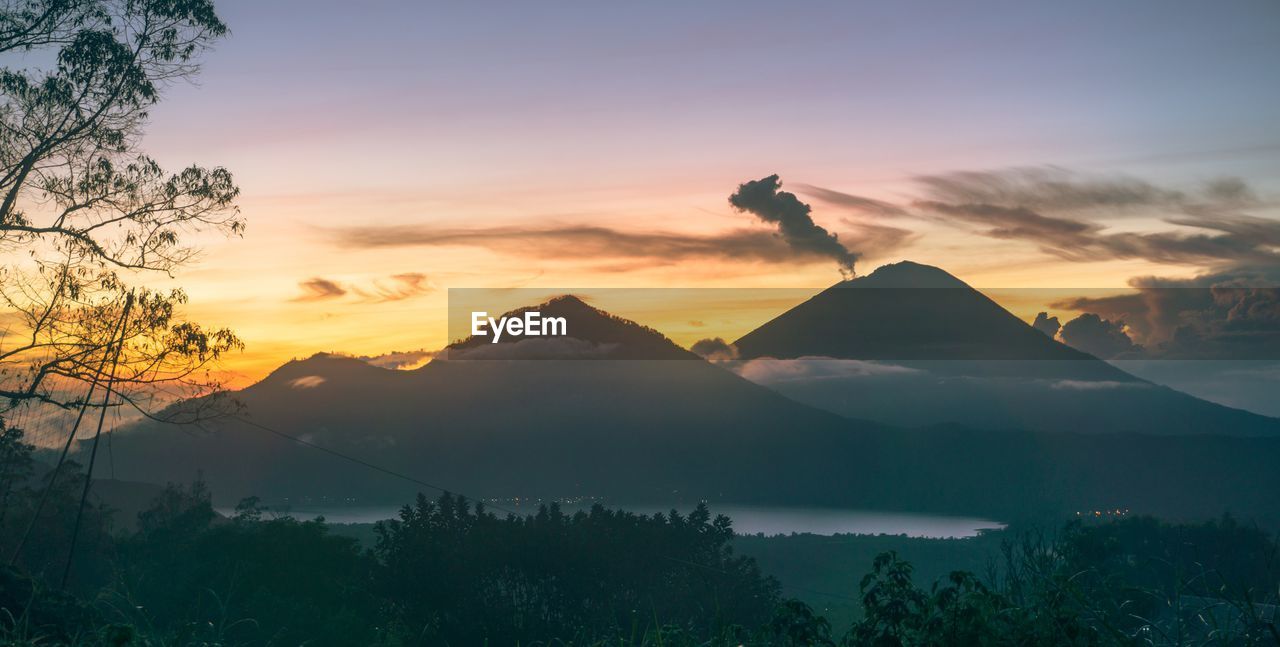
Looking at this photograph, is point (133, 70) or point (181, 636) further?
point (133, 70)

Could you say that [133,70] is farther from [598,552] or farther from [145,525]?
[145,525]

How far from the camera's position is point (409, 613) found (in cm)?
4350

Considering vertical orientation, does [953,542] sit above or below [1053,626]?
below

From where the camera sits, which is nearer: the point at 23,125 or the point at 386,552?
the point at 23,125

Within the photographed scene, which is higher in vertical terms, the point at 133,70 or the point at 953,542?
the point at 133,70

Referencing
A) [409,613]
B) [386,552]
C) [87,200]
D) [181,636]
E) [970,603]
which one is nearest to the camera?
[970,603]

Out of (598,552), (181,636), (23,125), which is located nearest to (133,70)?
(23,125)

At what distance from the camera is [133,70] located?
22.9m

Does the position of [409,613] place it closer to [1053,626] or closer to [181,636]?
[181,636]

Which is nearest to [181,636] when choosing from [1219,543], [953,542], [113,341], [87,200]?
[113,341]

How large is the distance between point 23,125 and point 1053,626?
A: 22504 millimetres

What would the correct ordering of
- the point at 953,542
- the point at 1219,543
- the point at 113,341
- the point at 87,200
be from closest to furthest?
the point at 113,341 → the point at 87,200 → the point at 1219,543 → the point at 953,542

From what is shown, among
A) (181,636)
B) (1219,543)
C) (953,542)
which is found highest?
(181,636)

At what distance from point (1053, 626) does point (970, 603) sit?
1.67 ft
